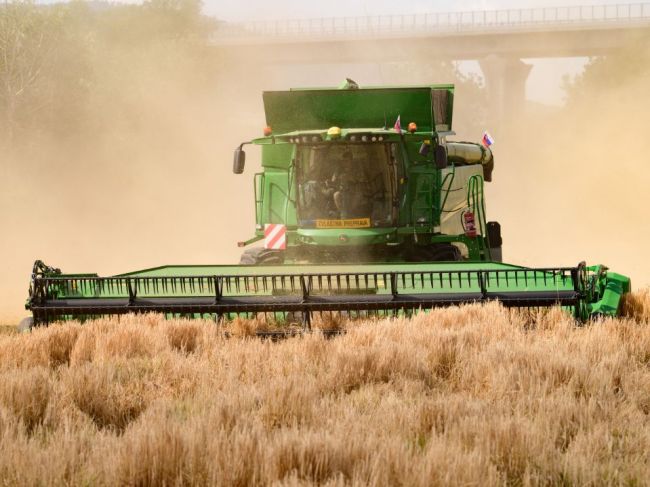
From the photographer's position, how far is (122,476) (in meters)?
5.00

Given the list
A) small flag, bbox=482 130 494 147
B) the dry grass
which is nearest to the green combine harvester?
the dry grass

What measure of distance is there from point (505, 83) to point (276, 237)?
252 feet

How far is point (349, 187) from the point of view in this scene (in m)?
13.0

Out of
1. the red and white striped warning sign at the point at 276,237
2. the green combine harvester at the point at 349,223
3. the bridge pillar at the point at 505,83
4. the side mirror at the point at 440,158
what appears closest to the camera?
the green combine harvester at the point at 349,223

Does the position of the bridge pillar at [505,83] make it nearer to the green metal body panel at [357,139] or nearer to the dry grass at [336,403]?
the green metal body panel at [357,139]

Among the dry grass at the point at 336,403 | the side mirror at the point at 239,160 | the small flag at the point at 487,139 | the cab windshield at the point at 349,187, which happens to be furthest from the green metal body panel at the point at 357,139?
the dry grass at the point at 336,403

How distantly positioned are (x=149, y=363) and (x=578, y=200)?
39.9 m

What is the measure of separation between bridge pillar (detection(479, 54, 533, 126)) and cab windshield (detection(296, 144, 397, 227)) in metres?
74.8

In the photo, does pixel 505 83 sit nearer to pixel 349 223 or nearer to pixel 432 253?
pixel 432 253

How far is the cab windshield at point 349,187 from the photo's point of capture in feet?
42.5

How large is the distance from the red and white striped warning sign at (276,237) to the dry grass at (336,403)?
323cm

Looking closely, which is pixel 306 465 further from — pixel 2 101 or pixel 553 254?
pixel 2 101

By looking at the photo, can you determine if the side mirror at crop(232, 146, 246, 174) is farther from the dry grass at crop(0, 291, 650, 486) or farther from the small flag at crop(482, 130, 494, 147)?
the small flag at crop(482, 130, 494, 147)

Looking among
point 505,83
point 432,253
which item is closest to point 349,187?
point 432,253
